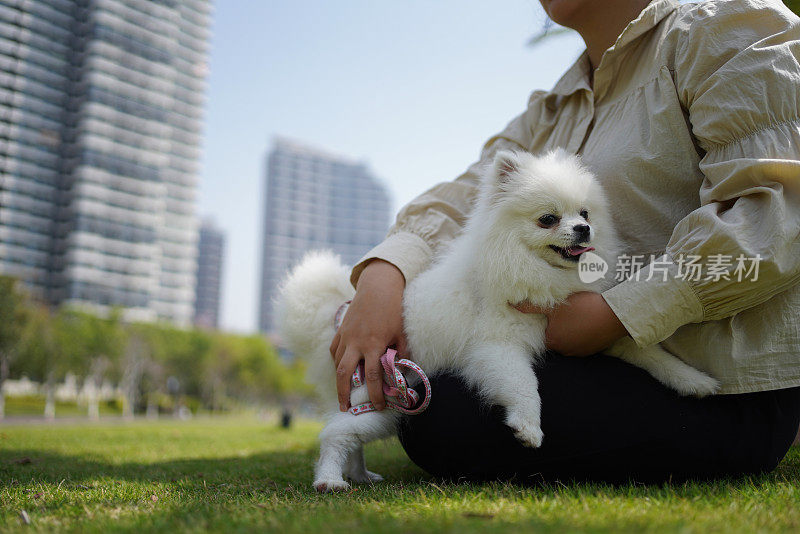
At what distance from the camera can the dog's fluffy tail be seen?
2.80 meters

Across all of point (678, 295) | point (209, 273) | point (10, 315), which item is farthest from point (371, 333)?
point (209, 273)

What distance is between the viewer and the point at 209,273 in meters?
145

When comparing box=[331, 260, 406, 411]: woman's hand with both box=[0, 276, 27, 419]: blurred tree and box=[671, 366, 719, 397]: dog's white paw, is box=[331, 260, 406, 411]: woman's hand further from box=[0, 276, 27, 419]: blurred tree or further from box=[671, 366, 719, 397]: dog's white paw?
box=[0, 276, 27, 419]: blurred tree

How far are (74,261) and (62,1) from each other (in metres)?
31.0

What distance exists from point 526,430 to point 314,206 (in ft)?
471

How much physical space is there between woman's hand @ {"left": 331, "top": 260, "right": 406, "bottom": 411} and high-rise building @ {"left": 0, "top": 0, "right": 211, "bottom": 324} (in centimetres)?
6493

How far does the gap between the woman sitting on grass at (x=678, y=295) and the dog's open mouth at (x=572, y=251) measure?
20 cm

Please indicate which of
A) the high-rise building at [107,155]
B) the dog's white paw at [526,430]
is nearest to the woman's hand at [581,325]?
the dog's white paw at [526,430]

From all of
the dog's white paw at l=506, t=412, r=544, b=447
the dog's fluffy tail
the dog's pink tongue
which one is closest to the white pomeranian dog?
the dog's pink tongue

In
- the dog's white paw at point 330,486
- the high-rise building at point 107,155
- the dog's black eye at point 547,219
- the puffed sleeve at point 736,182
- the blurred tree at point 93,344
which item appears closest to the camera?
the puffed sleeve at point 736,182

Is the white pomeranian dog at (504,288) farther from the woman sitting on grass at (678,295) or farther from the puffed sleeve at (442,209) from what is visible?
the puffed sleeve at (442,209)

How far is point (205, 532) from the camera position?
4.68 feet

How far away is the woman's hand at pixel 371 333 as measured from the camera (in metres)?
2.34

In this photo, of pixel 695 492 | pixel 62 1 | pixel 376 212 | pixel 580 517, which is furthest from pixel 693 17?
pixel 376 212
